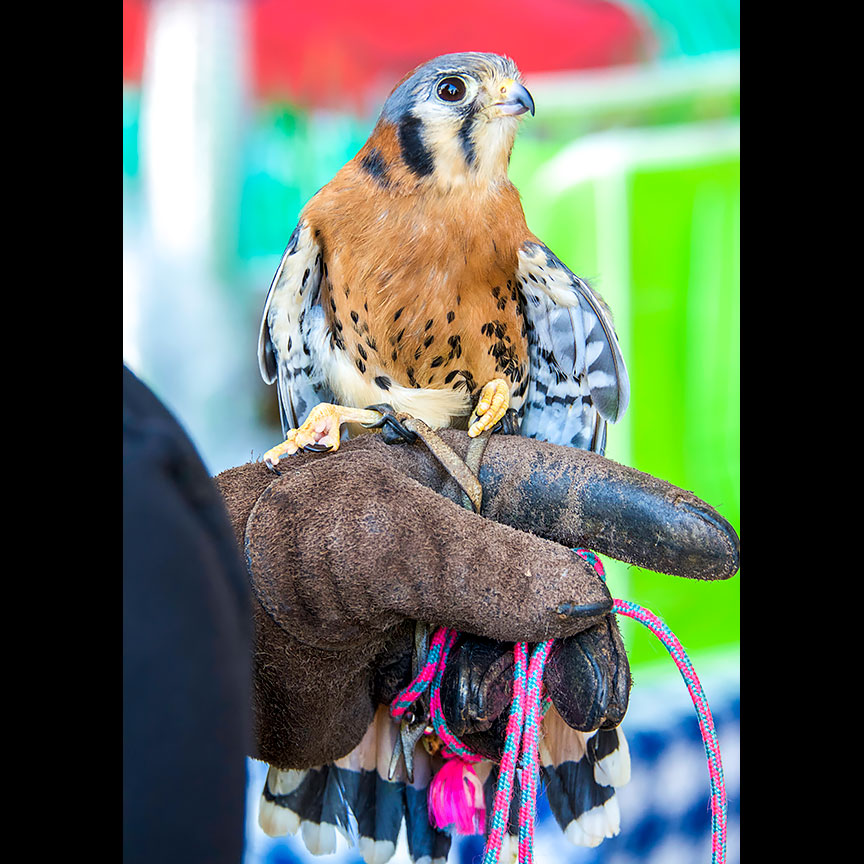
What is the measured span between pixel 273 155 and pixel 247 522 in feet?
1.75

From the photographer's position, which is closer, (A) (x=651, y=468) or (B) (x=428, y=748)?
(B) (x=428, y=748)

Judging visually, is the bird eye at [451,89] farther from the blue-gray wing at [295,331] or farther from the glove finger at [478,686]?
the glove finger at [478,686]

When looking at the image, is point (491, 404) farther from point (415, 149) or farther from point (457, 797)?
point (457, 797)

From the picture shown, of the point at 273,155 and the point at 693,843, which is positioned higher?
the point at 273,155

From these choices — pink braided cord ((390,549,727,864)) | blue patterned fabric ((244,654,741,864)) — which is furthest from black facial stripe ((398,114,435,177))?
blue patterned fabric ((244,654,741,864))

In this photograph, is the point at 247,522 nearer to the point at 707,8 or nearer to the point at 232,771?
the point at 232,771

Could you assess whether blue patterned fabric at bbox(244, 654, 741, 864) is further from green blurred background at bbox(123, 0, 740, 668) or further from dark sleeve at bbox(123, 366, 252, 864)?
dark sleeve at bbox(123, 366, 252, 864)

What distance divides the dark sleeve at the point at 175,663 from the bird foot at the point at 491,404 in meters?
0.55

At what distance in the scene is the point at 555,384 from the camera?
1.01 meters

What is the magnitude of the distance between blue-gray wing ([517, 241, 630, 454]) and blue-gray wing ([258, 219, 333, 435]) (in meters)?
0.27

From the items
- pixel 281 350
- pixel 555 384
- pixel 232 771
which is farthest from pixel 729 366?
pixel 232 771

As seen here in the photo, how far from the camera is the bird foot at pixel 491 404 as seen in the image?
89 cm

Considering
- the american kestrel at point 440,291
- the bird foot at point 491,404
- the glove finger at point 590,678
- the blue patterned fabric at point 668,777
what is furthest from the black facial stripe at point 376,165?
the blue patterned fabric at point 668,777

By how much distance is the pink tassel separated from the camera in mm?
785
